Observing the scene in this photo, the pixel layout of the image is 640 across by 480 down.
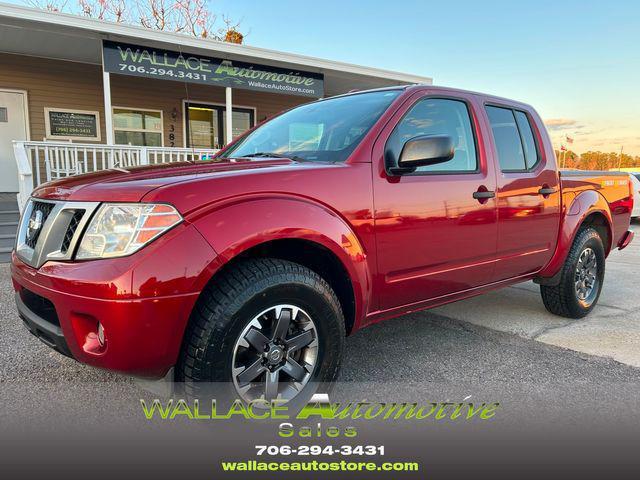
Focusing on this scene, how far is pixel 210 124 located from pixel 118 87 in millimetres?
2307

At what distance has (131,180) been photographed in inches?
83.7

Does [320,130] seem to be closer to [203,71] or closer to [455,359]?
[455,359]

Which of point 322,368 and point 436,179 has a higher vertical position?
point 436,179

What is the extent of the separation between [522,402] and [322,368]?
1176mm

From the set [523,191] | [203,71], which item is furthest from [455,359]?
[203,71]

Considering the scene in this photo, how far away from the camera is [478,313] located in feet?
14.4

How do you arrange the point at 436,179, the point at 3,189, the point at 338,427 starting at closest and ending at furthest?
the point at 338,427 < the point at 436,179 < the point at 3,189

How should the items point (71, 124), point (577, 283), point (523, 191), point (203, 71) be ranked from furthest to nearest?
point (71, 124) → point (203, 71) → point (577, 283) → point (523, 191)

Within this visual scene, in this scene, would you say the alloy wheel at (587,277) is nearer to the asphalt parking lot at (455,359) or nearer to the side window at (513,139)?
the asphalt parking lot at (455,359)

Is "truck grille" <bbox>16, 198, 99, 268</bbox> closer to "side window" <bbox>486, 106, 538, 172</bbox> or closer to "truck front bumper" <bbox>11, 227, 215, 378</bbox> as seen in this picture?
"truck front bumper" <bbox>11, 227, 215, 378</bbox>

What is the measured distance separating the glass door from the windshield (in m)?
8.59

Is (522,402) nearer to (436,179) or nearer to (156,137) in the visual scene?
(436,179)

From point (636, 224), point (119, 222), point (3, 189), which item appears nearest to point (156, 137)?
point (3, 189)

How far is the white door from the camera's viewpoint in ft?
31.5
